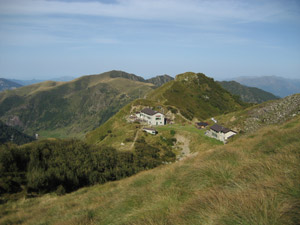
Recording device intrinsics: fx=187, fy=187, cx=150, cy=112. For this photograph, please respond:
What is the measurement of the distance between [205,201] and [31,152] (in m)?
30.2

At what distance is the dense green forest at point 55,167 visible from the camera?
67.0 feet

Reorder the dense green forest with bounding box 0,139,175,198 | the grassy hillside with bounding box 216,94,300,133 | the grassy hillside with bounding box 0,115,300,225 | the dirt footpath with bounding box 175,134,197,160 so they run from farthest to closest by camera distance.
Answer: the dirt footpath with bounding box 175,134,197,160
the grassy hillside with bounding box 216,94,300,133
the dense green forest with bounding box 0,139,175,198
the grassy hillside with bounding box 0,115,300,225

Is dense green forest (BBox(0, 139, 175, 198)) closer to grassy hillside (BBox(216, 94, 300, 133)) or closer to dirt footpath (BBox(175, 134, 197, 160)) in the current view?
dirt footpath (BBox(175, 134, 197, 160))

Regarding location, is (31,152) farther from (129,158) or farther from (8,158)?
(129,158)

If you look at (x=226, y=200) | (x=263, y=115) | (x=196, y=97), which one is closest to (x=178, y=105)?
(x=196, y=97)

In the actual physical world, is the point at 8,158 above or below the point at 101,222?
below

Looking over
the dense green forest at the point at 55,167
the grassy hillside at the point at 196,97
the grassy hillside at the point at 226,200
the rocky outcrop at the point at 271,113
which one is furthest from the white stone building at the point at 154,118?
the grassy hillside at the point at 226,200

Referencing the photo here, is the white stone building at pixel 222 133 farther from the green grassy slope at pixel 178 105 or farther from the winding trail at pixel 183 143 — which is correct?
the green grassy slope at pixel 178 105

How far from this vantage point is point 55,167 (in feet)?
80.8

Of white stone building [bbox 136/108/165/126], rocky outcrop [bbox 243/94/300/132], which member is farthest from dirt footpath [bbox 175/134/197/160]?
rocky outcrop [bbox 243/94/300/132]

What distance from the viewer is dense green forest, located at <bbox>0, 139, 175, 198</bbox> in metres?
20.4

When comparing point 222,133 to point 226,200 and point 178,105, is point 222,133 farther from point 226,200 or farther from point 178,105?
point 178,105

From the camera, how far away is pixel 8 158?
23984 millimetres

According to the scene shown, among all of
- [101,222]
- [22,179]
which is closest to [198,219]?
[101,222]
